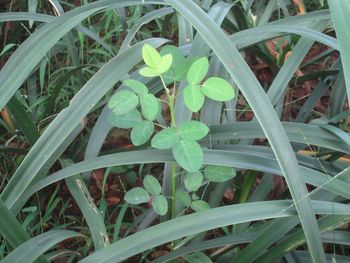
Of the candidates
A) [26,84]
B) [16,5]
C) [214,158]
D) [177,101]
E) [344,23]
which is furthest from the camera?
[16,5]

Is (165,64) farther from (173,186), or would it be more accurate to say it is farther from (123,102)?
(173,186)

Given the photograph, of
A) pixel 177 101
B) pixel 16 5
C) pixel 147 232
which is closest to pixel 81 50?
pixel 16 5

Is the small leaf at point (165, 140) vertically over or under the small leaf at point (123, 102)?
under

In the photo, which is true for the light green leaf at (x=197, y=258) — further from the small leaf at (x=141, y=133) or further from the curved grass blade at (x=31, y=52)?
the curved grass blade at (x=31, y=52)

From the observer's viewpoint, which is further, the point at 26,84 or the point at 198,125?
the point at 26,84

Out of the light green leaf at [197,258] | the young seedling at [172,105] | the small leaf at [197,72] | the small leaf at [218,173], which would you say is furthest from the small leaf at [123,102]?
the light green leaf at [197,258]

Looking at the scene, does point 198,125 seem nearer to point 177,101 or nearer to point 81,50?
point 177,101

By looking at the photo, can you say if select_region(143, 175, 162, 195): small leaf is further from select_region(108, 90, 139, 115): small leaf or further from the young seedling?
select_region(108, 90, 139, 115): small leaf
